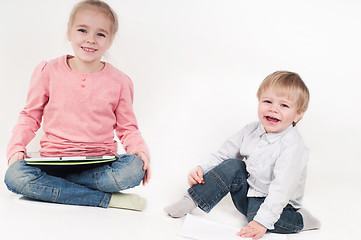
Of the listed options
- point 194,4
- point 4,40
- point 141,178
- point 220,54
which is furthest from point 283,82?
point 4,40

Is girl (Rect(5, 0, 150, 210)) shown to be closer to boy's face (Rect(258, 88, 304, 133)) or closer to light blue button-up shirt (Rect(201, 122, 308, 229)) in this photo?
light blue button-up shirt (Rect(201, 122, 308, 229))

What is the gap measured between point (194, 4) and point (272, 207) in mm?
1225

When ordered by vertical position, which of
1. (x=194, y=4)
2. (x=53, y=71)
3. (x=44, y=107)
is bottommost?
(x=44, y=107)

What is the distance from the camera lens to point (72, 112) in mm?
1888

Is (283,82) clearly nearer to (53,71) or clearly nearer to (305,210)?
(305,210)

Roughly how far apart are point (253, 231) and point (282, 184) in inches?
6.9

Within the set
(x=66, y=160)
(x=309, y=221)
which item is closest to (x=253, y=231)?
(x=309, y=221)

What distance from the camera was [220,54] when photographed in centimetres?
249

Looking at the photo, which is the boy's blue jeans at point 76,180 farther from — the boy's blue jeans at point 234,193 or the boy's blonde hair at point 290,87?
the boy's blonde hair at point 290,87

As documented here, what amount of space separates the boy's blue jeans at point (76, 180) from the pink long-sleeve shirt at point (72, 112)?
0.07 meters

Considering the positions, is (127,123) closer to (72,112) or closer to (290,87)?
(72,112)

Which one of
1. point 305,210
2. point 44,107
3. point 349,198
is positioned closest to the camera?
point 305,210

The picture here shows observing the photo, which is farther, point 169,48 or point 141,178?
point 169,48

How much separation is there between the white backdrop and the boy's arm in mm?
539
